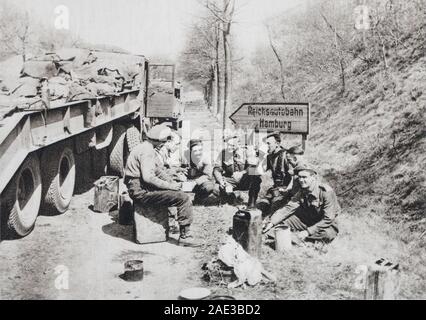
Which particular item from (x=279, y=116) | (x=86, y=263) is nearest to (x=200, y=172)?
(x=279, y=116)

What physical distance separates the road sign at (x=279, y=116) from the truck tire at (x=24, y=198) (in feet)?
9.61

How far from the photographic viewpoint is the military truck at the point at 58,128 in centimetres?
502

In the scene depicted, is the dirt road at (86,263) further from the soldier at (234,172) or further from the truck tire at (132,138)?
the truck tire at (132,138)

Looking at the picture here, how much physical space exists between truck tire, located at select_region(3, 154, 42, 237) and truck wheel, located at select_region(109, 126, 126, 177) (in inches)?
124

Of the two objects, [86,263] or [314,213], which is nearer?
[86,263]

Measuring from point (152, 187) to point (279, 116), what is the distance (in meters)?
2.23

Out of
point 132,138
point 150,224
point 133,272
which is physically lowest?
point 133,272

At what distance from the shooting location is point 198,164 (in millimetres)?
7637

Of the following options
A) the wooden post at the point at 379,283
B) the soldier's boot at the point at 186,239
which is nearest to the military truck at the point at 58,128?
the soldier's boot at the point at 186,239

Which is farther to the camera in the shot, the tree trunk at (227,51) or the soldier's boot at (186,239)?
the tree trunk at (227,51)

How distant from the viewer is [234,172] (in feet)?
25.3

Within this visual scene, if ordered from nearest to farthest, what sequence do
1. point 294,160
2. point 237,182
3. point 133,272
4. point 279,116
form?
point 133,272 < point 294,160 < point 279,116 < point 237,182

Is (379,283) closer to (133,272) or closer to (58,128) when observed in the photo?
(133,272)

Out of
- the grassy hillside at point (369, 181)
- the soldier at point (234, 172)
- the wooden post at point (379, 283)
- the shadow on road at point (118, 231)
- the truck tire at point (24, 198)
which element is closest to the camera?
the wooden post at point (379, 283)
